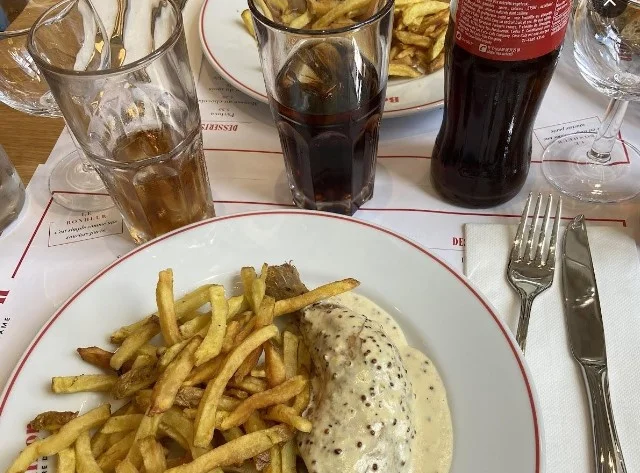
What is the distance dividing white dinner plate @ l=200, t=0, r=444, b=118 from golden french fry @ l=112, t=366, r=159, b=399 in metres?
0.71

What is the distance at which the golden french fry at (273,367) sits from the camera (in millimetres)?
925

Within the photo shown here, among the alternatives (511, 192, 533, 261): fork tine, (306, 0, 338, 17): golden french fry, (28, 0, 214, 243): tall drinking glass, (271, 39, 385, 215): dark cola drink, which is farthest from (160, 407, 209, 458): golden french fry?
(306, 0, 338, 17): golden french fry

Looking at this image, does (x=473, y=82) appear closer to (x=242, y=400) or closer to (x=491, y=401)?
(x=491, y=401)

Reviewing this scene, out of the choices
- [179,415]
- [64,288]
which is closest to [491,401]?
[179,415]

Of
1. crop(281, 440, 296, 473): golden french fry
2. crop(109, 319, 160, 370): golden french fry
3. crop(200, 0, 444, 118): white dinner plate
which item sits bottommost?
crop(281, 440, 296, 473): golden french fry

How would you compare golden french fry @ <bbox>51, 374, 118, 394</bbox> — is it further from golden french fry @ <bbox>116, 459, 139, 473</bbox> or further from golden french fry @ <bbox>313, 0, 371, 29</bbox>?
golden french fry @ <bbox>313, 0, 371, 29</bbox>

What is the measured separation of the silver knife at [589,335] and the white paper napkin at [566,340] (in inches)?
0.5

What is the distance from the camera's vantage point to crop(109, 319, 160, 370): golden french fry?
0.95 meters

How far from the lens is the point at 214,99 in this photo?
153cm

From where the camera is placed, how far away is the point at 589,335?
1018 millimetres

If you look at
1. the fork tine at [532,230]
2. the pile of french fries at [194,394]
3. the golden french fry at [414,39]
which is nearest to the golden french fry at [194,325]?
the pile of french fries at [194,394]

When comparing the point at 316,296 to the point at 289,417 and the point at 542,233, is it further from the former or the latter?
the point at 542,233

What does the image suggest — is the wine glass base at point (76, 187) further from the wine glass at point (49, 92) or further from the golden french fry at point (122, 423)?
the golden french fry at point (122, 423)

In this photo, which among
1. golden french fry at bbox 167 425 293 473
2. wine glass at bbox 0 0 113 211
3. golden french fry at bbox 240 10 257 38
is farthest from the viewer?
golden french fry at bbox 240 10 257 38
